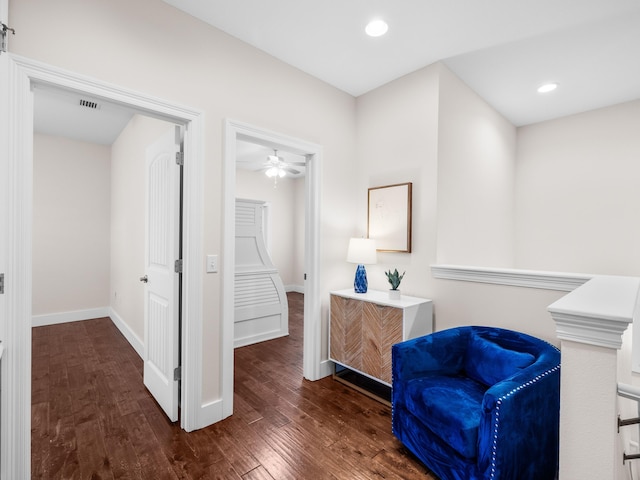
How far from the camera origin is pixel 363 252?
2814 millimetres

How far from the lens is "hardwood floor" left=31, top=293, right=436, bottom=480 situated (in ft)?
5.77

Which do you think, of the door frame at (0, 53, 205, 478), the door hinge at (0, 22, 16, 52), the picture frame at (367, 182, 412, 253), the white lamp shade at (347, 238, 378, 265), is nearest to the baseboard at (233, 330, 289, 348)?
the white lamp shade at (347, 238, 378, 265)

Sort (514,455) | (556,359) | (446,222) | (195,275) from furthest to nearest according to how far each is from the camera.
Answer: (446,222) → (195,275) → (556,359) → (514,455)

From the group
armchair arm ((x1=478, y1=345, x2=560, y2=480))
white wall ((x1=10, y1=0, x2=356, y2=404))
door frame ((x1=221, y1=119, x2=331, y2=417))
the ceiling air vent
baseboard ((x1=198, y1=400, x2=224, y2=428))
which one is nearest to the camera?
armchair arm ((x1=478, y1=345, x2=560, y2=480))

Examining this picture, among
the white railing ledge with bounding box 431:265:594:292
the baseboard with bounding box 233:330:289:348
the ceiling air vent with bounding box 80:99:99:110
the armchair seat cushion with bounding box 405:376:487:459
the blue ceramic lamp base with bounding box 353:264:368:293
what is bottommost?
the baseboard with bounding box 233:330:289:348

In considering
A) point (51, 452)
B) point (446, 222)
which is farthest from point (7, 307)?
point (446, 222)

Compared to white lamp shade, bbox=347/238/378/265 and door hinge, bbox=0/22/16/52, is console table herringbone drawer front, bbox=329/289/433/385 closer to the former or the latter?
white lamp shade, bbox=347/238/378/265

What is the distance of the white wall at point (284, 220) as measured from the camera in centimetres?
693

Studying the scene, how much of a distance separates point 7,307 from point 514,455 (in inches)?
96.7

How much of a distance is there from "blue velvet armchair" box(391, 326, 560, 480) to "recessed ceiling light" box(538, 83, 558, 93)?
2481mm

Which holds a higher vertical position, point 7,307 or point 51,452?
point 7,307

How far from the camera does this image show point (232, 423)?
2.20m

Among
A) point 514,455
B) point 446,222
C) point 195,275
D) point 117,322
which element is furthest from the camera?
point 117,322

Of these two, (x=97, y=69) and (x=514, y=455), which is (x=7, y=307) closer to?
(x=97, y=69)
